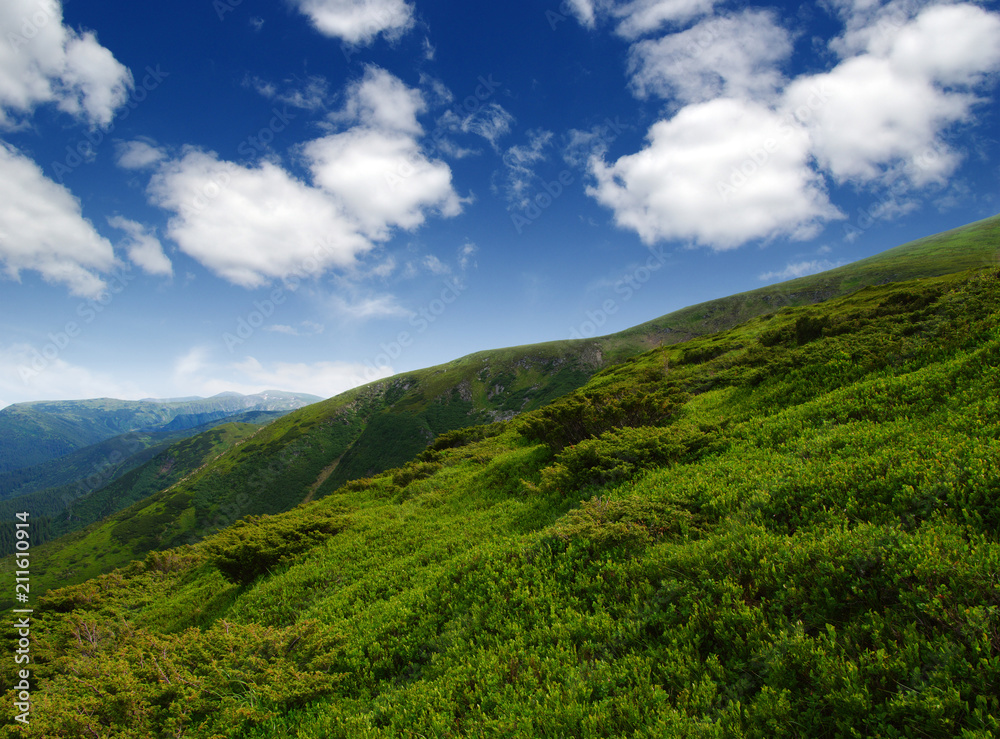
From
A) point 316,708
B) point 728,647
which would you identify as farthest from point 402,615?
point 728,647

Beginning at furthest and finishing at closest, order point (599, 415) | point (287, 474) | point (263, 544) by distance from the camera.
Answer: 1. point (287, 474)
2. point (599, 415)
3. point (263, 544)

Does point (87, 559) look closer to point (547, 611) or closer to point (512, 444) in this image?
point (512, 444)

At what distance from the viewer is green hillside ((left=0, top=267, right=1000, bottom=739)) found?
459cm

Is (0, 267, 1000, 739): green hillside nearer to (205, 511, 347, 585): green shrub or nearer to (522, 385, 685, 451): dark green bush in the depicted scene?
(205, 511, 347, 585): green shrub

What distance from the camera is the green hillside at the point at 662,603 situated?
4.59 meters

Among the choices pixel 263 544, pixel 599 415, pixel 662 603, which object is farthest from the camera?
pixel 599 415

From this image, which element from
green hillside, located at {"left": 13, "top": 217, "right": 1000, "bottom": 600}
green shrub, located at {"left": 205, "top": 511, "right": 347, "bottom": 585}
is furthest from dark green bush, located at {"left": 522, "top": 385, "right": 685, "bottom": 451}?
green hillside, located at {"left": 13, "top": 217, "right": 1000, "bottom": 600}

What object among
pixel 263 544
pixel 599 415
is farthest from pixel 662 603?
pixel 263 544

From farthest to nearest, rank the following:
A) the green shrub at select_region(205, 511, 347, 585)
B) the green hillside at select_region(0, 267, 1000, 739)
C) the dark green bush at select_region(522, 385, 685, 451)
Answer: the dark green bush at select_region(522, 385, 685, 451) < the green shrub at select_region(205, 511, 347, 585) < the green hillside at select_region(0, 267, 1000, 739)

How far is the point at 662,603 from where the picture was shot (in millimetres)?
6539

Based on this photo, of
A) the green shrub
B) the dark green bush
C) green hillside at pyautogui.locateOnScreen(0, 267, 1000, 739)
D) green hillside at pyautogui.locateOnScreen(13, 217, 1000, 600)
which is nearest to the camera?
green hillside at pyautogui.locateOnScreen(0, 267, 1000, 739)

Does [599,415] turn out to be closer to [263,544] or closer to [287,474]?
[263,544]

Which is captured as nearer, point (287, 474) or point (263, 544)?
point (263, 544)

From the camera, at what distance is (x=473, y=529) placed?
13.2m
